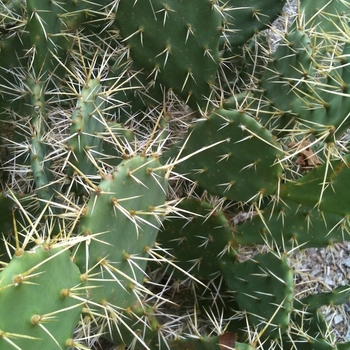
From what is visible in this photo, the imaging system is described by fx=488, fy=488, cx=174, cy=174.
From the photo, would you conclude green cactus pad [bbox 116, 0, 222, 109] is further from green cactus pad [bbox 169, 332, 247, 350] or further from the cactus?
green cactus pad [bbox 169, 332, 247, 350]

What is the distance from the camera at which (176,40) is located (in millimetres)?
1585

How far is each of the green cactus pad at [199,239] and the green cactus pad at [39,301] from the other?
711 mm

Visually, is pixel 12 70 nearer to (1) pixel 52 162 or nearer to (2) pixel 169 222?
(1) pixel 52 162

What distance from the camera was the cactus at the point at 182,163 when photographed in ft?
3.95

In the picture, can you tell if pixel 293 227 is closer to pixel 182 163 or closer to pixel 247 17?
pixel 182 163

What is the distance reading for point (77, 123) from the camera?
1331 mm

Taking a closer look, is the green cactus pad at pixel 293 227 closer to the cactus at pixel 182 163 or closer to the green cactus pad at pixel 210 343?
the cactus at pixel 182 163

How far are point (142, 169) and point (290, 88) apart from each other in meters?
0.73

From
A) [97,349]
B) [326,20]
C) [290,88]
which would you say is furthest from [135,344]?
[326,20]

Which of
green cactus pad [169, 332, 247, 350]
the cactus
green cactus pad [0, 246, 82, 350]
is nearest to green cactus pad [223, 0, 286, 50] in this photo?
the cactus

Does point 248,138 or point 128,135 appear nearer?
point 248,138

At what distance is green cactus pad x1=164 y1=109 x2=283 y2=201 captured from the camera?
1358mm

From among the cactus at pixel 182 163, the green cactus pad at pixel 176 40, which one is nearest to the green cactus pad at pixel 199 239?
the cactus at pixel 182 163

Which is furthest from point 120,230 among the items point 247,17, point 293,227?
point 247,17
